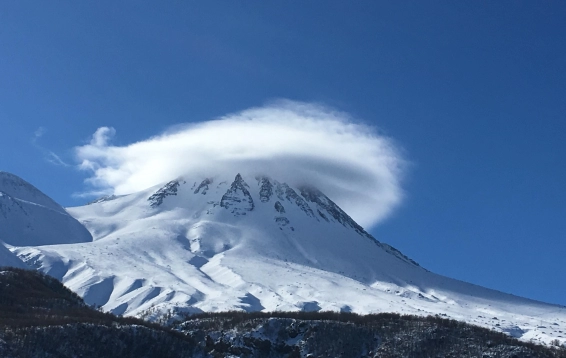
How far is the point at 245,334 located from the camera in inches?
4648

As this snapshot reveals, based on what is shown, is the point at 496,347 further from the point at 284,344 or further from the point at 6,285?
the point at 6,285

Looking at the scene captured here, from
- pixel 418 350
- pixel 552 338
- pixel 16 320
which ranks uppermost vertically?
pixel 552 338

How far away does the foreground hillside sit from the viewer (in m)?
101

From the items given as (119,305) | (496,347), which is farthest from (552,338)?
(119,305)

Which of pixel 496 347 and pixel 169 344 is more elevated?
pixel 496 347

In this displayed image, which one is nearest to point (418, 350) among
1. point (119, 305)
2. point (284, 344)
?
point (284, 344)

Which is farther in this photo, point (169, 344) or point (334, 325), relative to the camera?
point (334, 325)

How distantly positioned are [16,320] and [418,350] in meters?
60.5

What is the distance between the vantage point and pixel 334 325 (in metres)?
121

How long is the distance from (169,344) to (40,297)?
2654 centimetres

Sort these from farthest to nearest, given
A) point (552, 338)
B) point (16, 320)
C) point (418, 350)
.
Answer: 1. point (552, 338)
2. point (418, 350)
3. point (16, 320)

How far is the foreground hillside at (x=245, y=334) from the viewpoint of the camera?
331ft

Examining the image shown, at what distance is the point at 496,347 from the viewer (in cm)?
11612

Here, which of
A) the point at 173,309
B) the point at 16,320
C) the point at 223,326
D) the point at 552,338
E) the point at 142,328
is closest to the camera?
the point at 16,320
